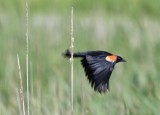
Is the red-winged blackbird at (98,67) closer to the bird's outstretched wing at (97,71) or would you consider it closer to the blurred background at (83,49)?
the bird's outstretched wing at (97,71)

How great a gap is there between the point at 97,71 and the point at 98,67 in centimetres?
1

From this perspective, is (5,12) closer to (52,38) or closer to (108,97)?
(52,38)

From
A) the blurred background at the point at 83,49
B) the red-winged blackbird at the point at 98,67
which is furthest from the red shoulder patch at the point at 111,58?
the blurred background at the point at 83,49

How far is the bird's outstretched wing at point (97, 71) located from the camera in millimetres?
1961

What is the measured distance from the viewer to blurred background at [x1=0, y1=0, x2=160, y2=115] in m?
3.05

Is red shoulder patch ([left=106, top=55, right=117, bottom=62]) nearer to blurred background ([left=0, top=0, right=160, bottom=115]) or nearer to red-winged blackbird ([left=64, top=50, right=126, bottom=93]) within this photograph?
red-winged blackbird ([left=64, top=50, right=126, bottom=93])

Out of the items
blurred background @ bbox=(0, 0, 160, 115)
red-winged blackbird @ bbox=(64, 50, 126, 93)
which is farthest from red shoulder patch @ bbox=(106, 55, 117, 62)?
blurred background @ bbox=(0, 0, 160, 115)

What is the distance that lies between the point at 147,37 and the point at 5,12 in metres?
1.59

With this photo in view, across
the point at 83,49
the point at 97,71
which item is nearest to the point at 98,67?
the point at 97,71

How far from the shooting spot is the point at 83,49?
159 inches

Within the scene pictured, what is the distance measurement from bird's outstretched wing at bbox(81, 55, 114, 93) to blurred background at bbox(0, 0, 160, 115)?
38cm

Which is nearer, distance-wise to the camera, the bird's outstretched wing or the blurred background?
the bird's outstretched wing

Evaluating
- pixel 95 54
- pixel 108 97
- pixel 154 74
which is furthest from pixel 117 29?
pixel 95 54

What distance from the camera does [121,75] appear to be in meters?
4.05
